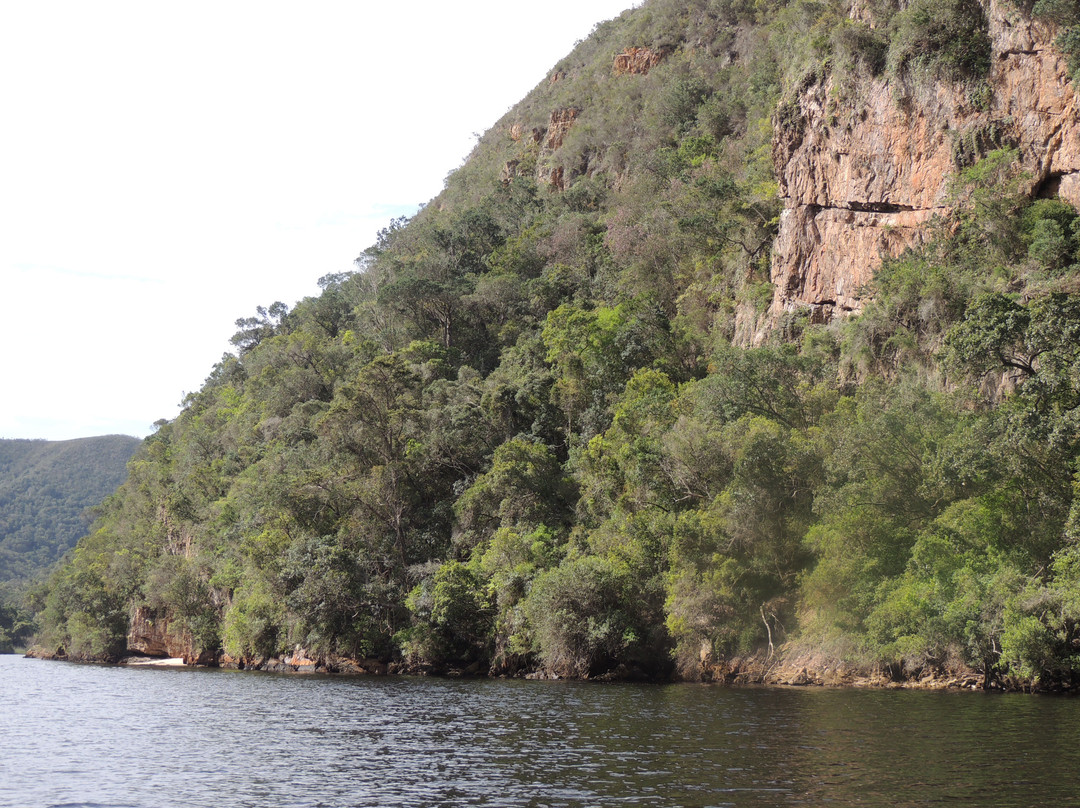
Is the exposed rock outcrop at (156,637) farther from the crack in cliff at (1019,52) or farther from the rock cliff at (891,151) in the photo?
the crack in cliff at (1019,52)

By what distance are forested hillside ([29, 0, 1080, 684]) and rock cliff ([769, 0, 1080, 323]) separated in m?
0.39

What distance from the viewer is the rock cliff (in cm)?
4059

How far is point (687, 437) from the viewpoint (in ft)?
142

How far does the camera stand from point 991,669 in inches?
1237

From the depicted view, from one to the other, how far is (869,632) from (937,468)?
695 centimetres

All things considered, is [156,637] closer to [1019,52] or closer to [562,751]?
[562,751]

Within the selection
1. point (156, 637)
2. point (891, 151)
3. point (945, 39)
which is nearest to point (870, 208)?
point (891, 151)

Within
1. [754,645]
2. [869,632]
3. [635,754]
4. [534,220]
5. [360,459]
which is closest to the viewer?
[635,754]

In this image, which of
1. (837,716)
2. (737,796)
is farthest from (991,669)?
(737,796)

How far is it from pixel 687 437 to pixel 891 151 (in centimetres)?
1879

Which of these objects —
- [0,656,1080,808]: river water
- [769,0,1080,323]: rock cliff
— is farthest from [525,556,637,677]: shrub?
[769,0,1080,323]: rock cliff

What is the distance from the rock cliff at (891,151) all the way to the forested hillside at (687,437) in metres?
0.39

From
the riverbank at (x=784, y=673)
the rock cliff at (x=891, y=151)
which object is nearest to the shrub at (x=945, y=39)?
the rock cliff at (x=891, y=151)

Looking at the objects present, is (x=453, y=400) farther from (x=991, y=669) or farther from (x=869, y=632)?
(x=991, y=669)
